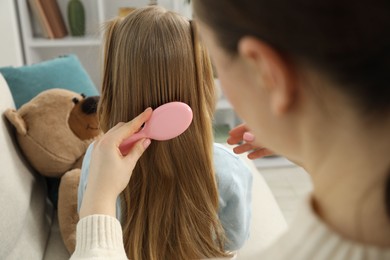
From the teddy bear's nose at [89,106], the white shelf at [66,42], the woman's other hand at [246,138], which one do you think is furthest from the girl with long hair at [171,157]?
the white shelf at [66,42]

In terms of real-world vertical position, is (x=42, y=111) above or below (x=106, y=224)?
below

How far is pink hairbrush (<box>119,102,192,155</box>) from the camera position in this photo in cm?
91

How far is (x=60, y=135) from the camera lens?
4.93ft

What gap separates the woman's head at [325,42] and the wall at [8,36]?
203 centimetres

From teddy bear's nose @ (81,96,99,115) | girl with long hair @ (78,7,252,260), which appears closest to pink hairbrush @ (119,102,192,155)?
girl with long hair @ (78,7,252,260)

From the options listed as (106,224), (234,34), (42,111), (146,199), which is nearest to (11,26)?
(42,111)

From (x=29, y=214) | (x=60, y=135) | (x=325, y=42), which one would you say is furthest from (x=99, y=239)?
(x=60, y=135)

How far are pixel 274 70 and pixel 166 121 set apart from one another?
0.51 metres

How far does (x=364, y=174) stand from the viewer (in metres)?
0.43

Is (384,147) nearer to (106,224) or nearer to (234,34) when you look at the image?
(234,34)

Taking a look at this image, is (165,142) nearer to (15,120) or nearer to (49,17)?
(15,120)

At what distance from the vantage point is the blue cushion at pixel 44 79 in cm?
165

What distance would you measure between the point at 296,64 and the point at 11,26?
2.16m

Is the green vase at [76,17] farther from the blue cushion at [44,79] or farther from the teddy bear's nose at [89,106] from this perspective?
the teddy bear's nose at [89,106]
